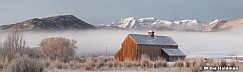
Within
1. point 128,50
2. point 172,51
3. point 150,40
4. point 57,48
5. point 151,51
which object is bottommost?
point 172,51

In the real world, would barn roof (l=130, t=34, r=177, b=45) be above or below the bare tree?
above

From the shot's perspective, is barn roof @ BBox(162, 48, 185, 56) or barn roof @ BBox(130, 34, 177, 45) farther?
barn roof @ BBox(162, 48, 185, 56)

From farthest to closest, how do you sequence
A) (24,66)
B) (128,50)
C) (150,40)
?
(150,40) < (128,50) < (24,66)

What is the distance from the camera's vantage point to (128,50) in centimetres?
5988

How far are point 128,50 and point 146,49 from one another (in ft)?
9.39

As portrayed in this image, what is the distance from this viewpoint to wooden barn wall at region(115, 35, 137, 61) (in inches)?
2298

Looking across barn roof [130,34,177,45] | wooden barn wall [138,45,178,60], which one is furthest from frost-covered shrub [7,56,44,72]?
barn roof [130,34,177,45]

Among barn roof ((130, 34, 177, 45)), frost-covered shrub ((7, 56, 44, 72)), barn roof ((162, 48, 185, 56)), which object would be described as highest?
barn roof ((130, 34, 177, 45))

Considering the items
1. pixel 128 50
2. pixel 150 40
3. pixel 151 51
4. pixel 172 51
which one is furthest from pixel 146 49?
pixel 172 51

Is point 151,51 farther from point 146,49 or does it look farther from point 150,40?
point 150,40

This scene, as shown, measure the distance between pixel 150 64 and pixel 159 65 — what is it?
952mm

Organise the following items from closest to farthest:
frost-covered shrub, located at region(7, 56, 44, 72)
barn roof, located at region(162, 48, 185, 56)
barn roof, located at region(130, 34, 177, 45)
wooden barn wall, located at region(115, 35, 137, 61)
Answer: frost-covered shrub, located at region(7, 56, 44, 72) < wooden barn wall, located at region(115, 35, 137, 61) < barn roof, located at region(130, 34, 177, 45) < barn roof, located at region(162, 48, 185, 56)

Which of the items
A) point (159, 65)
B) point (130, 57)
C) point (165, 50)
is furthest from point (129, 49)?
point (159, 65)

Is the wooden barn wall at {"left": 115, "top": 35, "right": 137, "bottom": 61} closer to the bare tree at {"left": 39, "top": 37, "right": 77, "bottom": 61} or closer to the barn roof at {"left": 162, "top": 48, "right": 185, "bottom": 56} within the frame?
the barn roof at {"left": 162, "top": 48, "right": 185, "bottom": 56}
